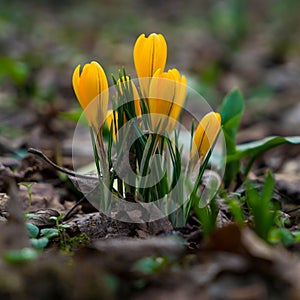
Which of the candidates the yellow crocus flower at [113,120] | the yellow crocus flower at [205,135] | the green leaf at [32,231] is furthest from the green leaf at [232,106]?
the green leaf at [32,231]

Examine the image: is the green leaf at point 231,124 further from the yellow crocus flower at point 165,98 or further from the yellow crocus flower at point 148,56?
the yellow crocus flower at point 148,56

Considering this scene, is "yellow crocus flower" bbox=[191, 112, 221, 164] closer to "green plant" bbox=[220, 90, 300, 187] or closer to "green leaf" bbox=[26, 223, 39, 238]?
"green plant" bbox=[220, 90, 300, 187]

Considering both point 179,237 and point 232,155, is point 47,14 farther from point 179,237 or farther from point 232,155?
point 179,237

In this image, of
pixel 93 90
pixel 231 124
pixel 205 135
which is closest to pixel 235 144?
pixel 231 124

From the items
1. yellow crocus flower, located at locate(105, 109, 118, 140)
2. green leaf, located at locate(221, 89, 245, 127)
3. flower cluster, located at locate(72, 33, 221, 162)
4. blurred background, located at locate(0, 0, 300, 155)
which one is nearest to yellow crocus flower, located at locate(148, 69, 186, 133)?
flower cluster, located at locate(72, 33, 221, 162)

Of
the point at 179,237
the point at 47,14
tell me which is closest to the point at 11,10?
the point at 47,14

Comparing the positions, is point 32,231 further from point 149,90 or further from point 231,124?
point 231,124
